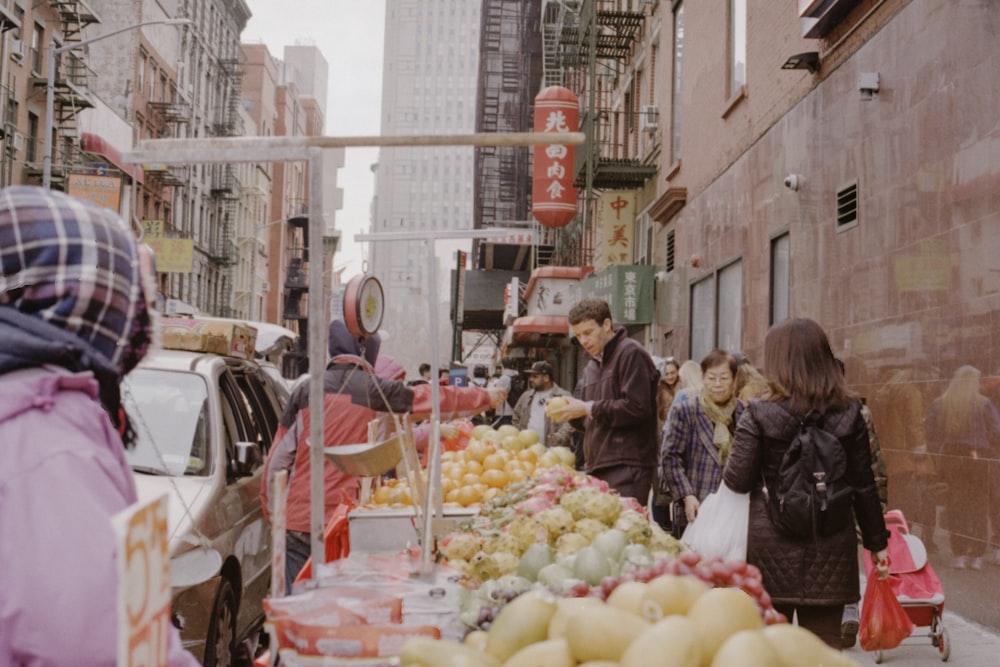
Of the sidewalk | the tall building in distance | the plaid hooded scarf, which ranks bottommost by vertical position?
the sidewalk

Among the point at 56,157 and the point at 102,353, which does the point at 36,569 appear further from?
the point at 56,157

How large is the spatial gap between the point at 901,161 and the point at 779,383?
15.7ft

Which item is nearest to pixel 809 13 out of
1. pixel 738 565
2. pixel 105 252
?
pixel 738 565

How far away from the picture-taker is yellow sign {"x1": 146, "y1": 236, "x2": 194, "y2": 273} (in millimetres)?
37784

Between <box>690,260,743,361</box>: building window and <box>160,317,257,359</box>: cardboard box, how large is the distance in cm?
729

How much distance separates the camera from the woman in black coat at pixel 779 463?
4512 millimetres

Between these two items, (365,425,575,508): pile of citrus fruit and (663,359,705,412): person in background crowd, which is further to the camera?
(663,359,705,412): person in background crowd

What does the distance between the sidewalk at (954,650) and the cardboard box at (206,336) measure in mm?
4737

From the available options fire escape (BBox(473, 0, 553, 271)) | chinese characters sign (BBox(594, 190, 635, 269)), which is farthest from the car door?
fire escape (BBox(473, 0, 553, 271))

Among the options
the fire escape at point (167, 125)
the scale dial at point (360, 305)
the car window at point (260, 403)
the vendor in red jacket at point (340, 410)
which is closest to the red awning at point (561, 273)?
the car window at point (260, 403)

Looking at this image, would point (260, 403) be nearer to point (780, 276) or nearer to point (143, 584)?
point (780, 276)

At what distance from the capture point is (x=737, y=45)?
14.9m

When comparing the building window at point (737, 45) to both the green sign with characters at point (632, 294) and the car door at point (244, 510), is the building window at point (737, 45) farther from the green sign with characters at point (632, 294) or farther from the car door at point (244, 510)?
the car door at point (244, 510)

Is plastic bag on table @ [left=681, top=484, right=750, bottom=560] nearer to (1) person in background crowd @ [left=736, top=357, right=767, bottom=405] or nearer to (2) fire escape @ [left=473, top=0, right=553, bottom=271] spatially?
(1) person in background crowd @ [left=736, top=357, right=767, bottom=405]
